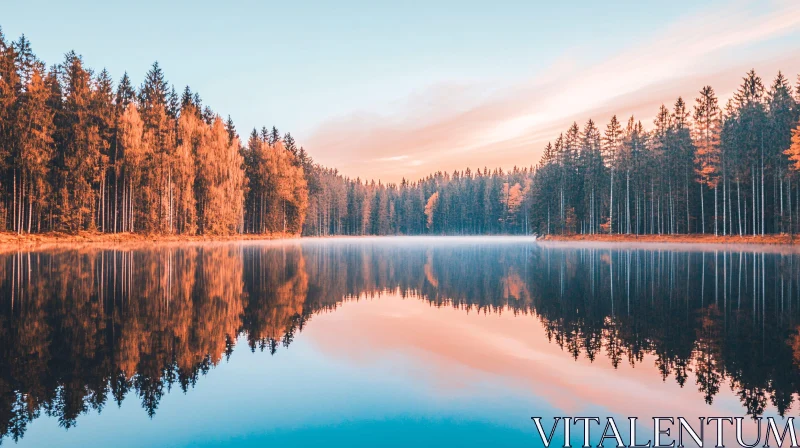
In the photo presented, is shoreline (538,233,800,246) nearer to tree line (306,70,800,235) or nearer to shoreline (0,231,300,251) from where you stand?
tree line (306,70,800,235)

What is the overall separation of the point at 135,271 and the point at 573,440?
74.6 feet

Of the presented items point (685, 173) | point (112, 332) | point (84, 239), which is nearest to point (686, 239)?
point (685, 173)

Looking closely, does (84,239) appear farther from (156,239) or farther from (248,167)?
(248,167)

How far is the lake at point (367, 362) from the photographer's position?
634 centimetres

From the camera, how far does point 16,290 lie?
53.0 feet

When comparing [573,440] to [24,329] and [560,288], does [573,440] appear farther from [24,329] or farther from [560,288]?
[560,288]

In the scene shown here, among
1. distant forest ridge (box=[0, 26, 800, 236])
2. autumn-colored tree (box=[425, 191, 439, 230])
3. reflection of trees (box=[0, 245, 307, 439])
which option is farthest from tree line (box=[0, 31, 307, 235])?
autumn-colored tree (box=[425, 191, 439, 230])

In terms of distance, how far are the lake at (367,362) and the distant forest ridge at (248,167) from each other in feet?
127

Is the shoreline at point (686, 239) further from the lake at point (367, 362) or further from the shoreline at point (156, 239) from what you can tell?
the lake at point (367, 362)

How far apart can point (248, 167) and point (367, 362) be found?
78.2 metres

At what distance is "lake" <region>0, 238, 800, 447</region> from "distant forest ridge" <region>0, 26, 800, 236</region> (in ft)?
127

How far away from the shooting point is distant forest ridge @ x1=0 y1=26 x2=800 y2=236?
48.0 m

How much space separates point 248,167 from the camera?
8231 centimetres

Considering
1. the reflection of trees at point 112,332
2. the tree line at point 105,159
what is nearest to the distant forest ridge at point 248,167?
the tree line at point 105,159
